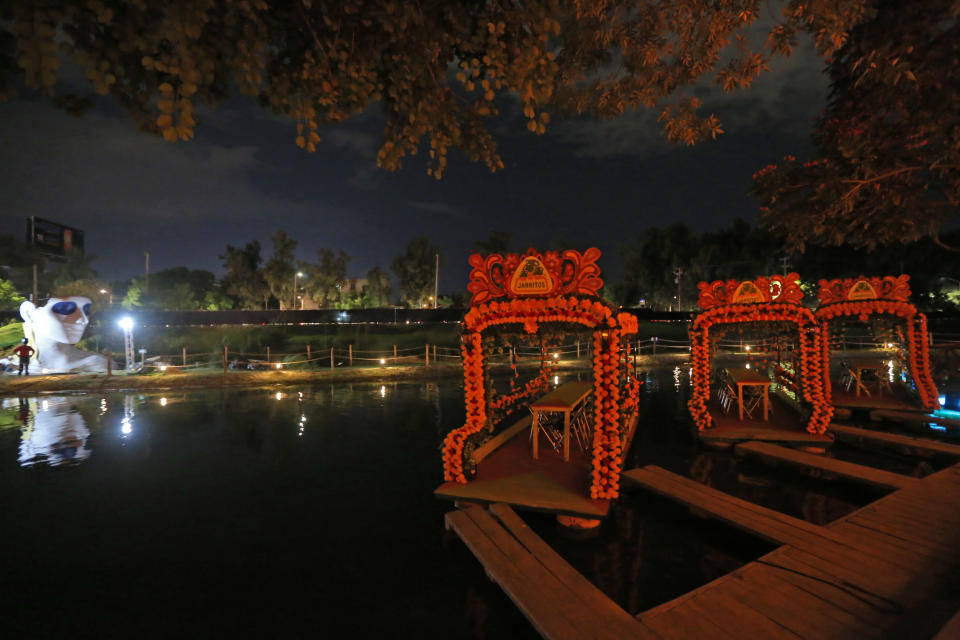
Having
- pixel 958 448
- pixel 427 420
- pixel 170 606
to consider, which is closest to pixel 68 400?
pixel 427 420

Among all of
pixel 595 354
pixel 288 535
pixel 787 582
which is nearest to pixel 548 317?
pixel 595 354

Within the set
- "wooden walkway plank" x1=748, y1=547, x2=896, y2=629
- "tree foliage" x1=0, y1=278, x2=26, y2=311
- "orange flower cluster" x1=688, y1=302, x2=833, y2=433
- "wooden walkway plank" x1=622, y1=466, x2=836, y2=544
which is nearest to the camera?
"wooden walkway plank" x1=748, y1=547, x2=896, y2=629

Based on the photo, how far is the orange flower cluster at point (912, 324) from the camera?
10.3 meters

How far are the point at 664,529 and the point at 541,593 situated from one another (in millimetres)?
2616

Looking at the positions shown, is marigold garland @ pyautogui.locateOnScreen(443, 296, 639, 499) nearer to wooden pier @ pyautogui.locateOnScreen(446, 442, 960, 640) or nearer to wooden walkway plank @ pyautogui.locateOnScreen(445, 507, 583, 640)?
wooden pier @ pyautogui.locateOnScreen(446, 442, 960, 640)

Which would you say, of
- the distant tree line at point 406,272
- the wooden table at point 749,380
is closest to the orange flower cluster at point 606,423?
the wooden table at point 749,380

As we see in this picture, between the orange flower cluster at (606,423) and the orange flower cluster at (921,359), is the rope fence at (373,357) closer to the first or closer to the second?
the orange flower cluster at (921,359)

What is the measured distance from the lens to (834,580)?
12.6 feet

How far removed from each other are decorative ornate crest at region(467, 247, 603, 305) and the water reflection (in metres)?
8.39

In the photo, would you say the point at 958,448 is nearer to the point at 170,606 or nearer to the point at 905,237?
the point at 905,237

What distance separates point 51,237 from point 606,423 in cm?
5814

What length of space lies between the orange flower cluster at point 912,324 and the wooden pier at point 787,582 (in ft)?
21.7

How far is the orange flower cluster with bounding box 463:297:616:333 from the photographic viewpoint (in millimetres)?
5512

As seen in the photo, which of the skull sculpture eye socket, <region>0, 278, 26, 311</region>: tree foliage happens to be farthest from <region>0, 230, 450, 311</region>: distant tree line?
the skull sculpture eye socket
